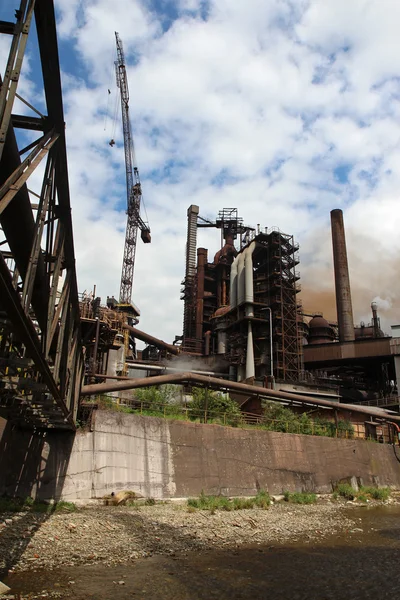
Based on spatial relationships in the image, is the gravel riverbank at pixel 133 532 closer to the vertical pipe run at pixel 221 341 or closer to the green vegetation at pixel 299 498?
the green vegetation at pixel 299 498

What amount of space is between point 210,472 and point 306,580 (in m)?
11.5

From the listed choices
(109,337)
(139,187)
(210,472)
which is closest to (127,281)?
(139,187)

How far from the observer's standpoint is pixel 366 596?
9.04m

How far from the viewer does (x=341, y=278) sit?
59031 mm

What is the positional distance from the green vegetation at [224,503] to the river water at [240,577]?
5632 mm

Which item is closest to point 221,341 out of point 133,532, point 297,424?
point 297,424

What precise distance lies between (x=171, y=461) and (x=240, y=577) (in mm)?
10502

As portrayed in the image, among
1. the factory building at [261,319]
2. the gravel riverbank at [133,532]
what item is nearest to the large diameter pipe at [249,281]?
the factory building at [261,319]

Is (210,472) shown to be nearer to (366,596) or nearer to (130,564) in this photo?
(130,564)

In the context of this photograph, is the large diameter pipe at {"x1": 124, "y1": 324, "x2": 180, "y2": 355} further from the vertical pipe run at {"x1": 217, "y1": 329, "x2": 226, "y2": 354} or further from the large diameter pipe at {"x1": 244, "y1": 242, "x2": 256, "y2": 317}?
the large diameter pipe at {"x1": 244, "y1": 242, "x2": 256, "y2": 317}

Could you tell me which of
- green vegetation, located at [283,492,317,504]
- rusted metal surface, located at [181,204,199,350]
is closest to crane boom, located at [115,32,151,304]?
rusted metal surface, located at [181,204,199,350]

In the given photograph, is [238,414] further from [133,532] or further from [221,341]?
[221,341]

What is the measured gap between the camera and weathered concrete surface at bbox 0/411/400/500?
17328mm

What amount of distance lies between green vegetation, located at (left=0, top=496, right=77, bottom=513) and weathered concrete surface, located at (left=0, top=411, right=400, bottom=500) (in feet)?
1.49
